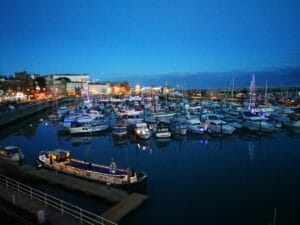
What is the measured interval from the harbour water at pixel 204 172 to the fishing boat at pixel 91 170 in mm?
2013

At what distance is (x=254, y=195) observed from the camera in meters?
20.7

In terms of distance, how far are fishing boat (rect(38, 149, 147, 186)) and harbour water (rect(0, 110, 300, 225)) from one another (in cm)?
201

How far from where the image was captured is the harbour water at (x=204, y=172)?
1797 cm

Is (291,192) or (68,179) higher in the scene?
(68,179)

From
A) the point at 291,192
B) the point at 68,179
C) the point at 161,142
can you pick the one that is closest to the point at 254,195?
the point at 291,192

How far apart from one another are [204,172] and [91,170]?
34.9 ft

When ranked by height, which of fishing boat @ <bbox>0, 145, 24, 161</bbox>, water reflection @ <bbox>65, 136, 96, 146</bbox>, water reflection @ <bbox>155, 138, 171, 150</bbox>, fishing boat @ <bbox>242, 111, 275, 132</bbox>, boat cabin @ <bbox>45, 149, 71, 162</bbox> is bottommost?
water reflection @ <bbox>65, 136, 96, 146</bbox>

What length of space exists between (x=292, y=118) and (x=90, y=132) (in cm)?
3658

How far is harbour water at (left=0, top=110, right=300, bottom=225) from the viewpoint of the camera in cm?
1797

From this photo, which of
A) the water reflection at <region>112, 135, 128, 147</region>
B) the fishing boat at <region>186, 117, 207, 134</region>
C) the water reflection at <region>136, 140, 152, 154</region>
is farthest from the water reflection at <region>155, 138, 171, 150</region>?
the fishing boat at <region>186, 117, 207, 134</region>

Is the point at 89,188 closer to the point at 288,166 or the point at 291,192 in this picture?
the point at 291,192

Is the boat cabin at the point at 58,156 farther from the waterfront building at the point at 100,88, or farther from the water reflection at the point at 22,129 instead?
the waterfront building at the point at 100,88

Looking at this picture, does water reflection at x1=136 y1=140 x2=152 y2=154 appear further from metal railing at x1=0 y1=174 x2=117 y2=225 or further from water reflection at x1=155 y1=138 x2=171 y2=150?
metal railing at x1=0 y1=174 x2=117 y2=225

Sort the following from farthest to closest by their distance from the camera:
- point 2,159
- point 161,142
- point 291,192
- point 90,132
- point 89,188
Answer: point 90,132 < point 161,142 < point 2,159 < point 291,192 < point 89,188
